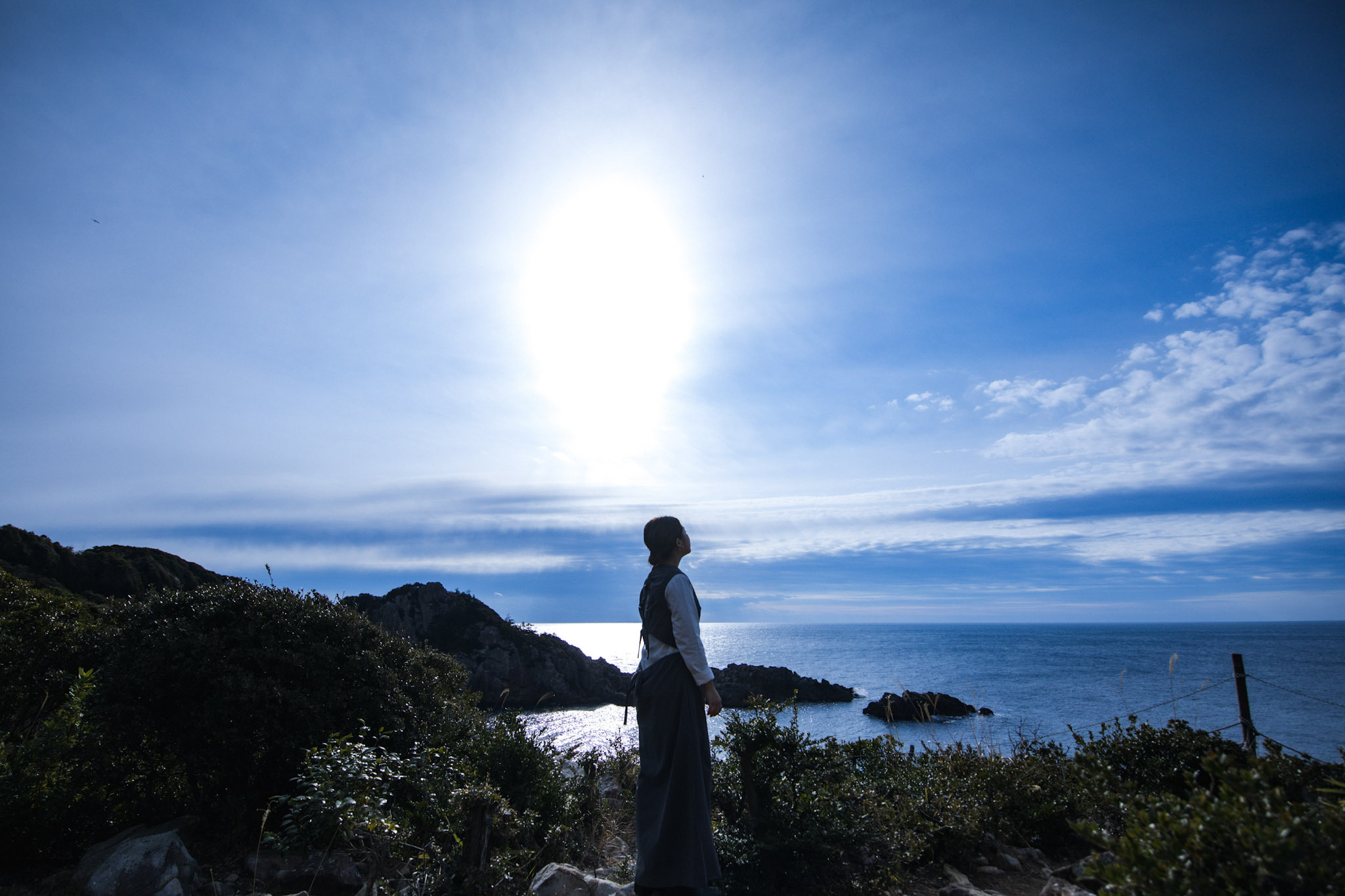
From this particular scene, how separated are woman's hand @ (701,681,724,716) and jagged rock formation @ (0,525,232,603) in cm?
1965

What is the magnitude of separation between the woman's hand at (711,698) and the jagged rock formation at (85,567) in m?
19.7

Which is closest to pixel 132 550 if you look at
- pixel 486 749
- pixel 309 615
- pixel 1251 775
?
pixel 309 615

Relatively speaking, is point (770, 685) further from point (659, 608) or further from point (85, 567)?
point (659, 608)

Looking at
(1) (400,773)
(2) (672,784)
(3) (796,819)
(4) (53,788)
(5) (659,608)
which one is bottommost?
(3) (796,819)

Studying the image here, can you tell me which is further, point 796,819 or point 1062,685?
point 1062,685

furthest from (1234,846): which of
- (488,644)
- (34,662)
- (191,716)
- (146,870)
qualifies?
(488,644)

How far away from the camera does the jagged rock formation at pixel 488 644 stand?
33500mm

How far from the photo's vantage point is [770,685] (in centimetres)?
4069

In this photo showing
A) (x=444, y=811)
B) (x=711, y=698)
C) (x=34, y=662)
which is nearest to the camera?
(x=711, y=698)

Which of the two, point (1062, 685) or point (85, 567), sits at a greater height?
point (85, 567)

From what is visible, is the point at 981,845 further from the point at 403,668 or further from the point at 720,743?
the point at 403,668

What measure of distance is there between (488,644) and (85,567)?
18838 mm

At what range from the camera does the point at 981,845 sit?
17.8 feet

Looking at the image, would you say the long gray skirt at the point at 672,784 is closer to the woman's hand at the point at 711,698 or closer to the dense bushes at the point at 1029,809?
the woman's hand at the point at 711,698
